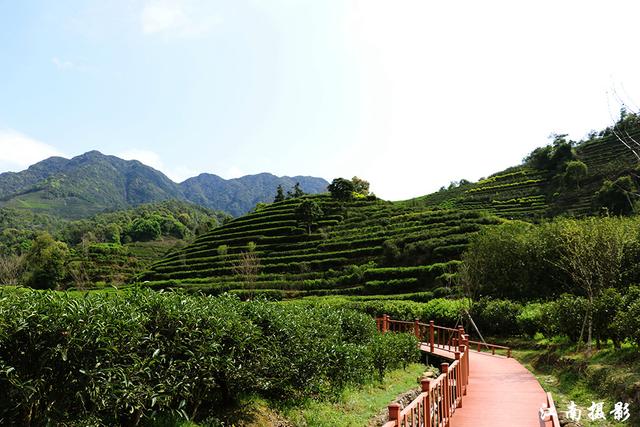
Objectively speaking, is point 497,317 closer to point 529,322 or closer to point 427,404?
point 529,322

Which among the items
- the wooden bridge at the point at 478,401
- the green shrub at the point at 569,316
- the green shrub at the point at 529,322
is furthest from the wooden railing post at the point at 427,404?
the green shrub at the point at 529,322

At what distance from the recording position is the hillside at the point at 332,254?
41.0 m

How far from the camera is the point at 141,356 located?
488 centimetres

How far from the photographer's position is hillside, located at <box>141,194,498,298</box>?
41.0m

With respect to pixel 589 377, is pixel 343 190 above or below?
above

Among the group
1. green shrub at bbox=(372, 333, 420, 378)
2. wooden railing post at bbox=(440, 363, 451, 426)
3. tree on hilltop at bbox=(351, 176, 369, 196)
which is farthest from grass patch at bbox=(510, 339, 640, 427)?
tree on hilltop at bbox=(351, 176, 369, 196)

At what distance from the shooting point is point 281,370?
7117mm

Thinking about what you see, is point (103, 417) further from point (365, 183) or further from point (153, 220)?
point (153, 220)

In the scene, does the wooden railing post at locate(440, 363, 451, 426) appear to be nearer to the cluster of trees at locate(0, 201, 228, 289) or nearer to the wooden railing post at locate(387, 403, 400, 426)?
the wooden railing post at locate(387, 403, 400, 426)

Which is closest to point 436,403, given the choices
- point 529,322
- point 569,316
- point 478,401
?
point 478,401

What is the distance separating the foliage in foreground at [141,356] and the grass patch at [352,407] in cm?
38

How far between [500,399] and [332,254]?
40.7 meters

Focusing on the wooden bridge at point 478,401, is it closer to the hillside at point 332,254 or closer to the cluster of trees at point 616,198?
the hillside at point 332,254

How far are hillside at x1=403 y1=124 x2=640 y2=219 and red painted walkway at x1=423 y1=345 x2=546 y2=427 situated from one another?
1776 inches
